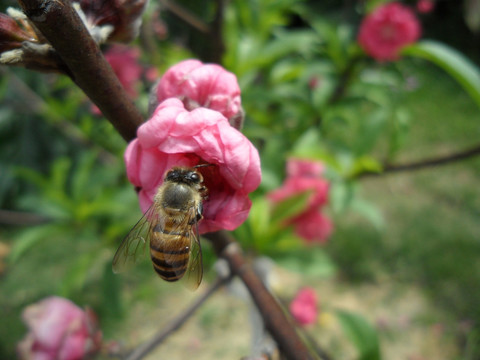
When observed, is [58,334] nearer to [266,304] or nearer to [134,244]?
[134,244]

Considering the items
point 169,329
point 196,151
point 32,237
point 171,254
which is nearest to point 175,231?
point 171,254

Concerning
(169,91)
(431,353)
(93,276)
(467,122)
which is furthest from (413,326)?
(467,122)

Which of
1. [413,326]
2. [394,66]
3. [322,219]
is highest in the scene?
[394,66]

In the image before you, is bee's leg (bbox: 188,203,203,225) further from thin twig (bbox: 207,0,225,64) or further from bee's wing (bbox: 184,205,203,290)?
thin twig (bbox: 207,0,225,64)

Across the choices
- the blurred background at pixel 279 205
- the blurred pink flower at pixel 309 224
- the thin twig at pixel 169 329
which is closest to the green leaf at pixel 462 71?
the blurred background at pixel 279 205

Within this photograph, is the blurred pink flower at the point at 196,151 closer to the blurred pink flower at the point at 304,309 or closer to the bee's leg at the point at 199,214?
the bee's leg at the point at 199,214

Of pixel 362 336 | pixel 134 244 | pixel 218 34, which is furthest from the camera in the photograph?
pixel 218 34

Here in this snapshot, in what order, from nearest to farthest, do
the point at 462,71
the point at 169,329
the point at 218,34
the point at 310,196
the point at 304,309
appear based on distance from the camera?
the point at 169,329, the point at 462,71, the point at 218,34, the point at 310,196, the point at 304,309

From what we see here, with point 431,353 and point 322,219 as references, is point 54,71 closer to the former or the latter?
point 322,219
